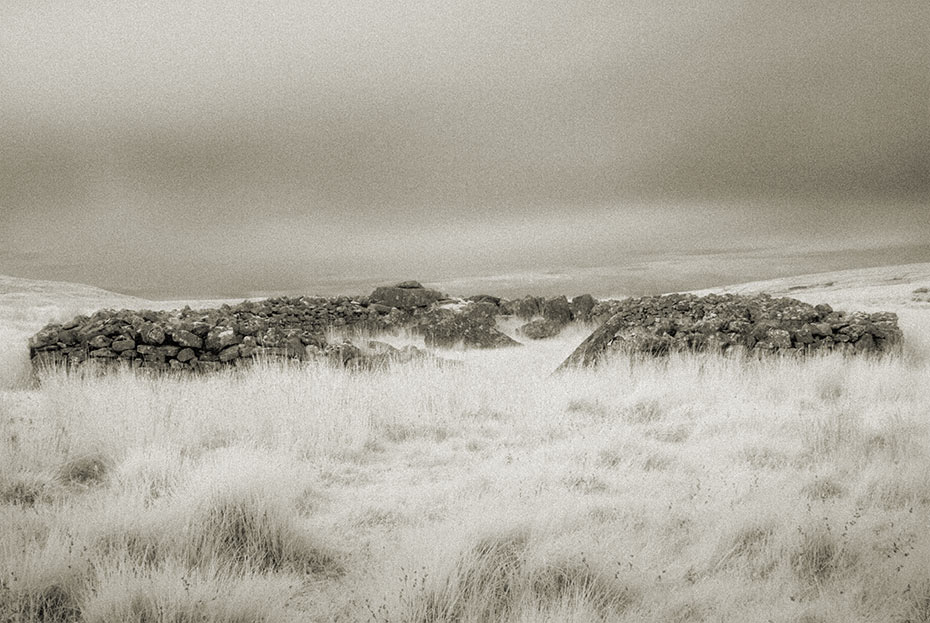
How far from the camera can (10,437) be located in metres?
5.09

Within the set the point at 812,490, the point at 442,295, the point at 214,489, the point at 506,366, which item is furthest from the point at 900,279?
the point at 214,489

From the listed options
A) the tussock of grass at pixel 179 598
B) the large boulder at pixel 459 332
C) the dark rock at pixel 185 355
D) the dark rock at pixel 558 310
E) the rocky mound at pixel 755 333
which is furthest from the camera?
the dark rock at pixel 558 310

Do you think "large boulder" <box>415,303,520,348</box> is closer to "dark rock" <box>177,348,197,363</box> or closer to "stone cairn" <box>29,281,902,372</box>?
"stone cairn" <box>29,281,902,372</box>

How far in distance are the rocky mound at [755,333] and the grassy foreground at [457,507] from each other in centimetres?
310

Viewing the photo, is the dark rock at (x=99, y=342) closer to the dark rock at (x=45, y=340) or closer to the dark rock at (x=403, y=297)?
the dark rock at (x=45, y=340)

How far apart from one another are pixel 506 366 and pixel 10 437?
29.6 feet

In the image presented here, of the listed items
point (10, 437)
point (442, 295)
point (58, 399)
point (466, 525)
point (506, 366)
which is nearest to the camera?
point (466, 525)

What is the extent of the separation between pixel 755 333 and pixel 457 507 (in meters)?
9.17

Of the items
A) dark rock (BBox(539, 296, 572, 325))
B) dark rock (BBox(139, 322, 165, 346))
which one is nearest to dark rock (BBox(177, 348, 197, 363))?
dark rock (BBox(139, 322, 165, 346))

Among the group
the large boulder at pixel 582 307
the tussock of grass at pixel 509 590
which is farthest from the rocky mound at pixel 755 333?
the tussock of grass at pixel 509 590

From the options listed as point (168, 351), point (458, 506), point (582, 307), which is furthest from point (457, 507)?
point (582, 307)

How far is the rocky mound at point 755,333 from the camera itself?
10805mm

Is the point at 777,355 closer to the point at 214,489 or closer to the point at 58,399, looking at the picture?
the point at 214,489

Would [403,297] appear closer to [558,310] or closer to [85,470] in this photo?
[558,310]
